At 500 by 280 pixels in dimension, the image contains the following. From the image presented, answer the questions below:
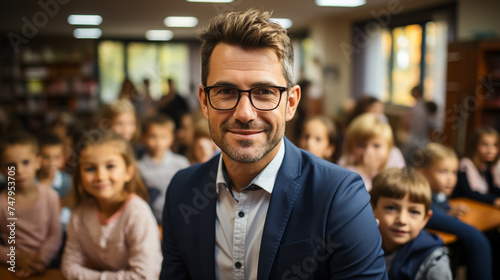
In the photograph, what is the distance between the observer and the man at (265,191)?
1200mm

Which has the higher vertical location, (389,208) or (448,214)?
(389,208)

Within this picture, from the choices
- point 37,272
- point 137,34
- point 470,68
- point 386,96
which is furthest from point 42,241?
point 137,34

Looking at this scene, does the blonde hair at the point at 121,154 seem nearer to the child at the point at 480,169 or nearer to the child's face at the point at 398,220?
the child's face at the point at 398,220

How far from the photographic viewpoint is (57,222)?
2.29m

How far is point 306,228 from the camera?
4.04 ft

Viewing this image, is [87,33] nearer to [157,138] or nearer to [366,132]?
[157,138]

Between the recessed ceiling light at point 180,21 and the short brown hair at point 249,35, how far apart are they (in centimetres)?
779

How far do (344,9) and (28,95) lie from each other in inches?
343

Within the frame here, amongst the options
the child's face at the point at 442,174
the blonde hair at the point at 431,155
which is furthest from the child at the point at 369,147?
the child's face at the point at 442,174

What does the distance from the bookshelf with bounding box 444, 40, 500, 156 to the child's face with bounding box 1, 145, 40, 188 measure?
204 inches

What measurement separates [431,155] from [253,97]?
2.12 meters

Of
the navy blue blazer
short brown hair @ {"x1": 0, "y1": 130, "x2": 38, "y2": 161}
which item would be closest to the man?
the navy blue blazer

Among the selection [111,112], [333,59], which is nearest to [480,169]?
[111,112]

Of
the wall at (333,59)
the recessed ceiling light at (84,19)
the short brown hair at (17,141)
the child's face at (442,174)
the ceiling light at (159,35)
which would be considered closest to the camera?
the short brown hair at (17,141)
